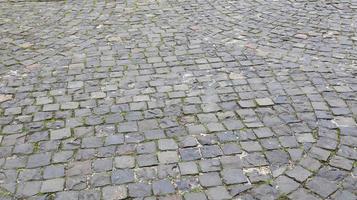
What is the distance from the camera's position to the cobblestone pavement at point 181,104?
3.88 metres

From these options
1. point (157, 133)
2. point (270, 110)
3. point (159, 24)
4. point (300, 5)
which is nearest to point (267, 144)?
point (270, 110)

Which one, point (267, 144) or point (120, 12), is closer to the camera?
point (267, 144)

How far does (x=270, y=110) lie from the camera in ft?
16.0

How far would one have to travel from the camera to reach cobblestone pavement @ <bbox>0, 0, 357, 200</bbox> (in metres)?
3.88

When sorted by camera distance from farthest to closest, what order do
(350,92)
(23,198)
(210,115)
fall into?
(350,92) < (210,115) < (23,198)

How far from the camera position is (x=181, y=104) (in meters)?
5.07

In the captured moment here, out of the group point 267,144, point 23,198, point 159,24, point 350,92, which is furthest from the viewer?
point 159,24

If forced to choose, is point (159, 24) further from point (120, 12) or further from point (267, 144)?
point (267, 144)

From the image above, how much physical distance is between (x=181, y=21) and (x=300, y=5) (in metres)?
2.56

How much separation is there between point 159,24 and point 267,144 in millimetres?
3977

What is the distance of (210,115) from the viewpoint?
4824mm

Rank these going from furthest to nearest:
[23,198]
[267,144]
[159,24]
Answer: [159,24] → [267,144] → [23,198]

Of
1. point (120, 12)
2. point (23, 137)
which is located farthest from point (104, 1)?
point (23, 137)

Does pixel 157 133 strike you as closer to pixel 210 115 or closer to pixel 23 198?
pixel 210 115
